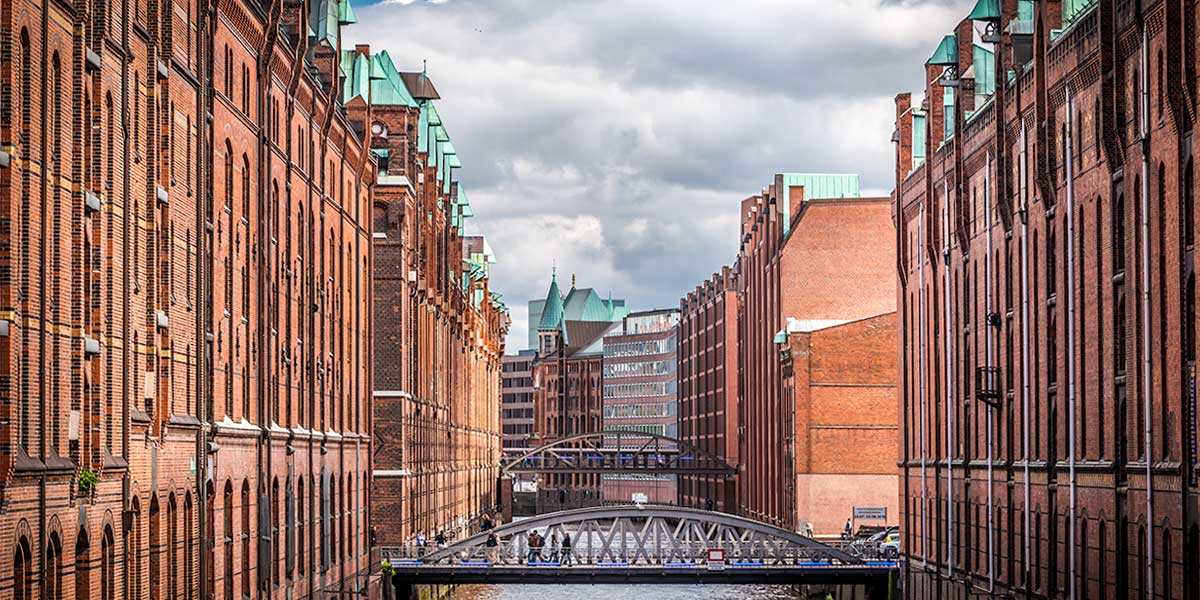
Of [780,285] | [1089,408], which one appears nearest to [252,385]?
[1089,408]

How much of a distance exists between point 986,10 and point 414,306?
107 feet

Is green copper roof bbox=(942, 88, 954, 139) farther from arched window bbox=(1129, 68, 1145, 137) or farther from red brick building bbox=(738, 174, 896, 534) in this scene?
red brick building bbox=(738, 174, 896, 534)

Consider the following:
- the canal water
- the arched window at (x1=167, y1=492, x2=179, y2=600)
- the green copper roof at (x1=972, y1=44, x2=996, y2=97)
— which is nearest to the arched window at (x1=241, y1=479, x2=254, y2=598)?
the arched window at (x1=167, y1=492, x2=179, y2=600)

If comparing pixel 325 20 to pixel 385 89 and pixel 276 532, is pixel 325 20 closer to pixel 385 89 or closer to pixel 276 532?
pixel 385 89

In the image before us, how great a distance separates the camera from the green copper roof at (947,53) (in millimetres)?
64188

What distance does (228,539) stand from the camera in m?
47.2

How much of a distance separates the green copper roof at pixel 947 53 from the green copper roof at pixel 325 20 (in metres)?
18.0

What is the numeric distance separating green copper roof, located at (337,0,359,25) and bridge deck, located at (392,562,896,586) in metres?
17.9

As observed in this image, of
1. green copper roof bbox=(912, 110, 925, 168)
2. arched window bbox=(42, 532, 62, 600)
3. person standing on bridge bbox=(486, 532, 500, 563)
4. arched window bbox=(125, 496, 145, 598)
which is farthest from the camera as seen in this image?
green copper roof bbox=(912, 110, 925, 168)

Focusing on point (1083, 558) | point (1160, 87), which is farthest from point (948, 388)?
point (1160, 87)

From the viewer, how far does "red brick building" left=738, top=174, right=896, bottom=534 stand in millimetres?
95625

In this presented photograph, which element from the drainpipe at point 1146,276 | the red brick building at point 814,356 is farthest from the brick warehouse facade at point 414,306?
the drainpipe at point 1146,276

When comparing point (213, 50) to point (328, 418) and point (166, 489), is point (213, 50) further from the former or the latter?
point (328, 418)

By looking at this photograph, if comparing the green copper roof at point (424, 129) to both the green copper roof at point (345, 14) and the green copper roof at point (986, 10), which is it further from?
the green copper roof at point (986, 10)
